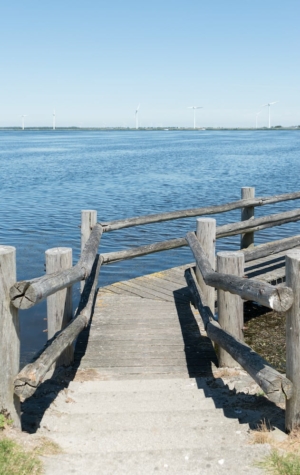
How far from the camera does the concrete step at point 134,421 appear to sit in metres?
4.05

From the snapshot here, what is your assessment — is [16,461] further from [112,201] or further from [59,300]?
[112,201]

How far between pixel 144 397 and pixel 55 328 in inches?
45.8

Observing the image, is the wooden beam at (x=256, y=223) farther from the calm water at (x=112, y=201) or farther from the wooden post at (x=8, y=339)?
the wooden post at (x=8, y=339)

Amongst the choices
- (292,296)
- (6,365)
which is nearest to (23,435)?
(6,365)

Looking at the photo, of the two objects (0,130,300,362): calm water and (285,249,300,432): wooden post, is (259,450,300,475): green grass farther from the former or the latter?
(0,130,300,362): calm water

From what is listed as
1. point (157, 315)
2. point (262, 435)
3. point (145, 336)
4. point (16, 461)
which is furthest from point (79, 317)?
point (157, 315)

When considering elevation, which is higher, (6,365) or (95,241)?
(95,241)

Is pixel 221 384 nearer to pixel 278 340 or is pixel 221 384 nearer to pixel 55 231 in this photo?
pixel 278 340

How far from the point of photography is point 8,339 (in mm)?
3758

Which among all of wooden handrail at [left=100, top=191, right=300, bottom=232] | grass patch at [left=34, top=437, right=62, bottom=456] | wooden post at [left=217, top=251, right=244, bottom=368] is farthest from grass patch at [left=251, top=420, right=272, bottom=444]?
wooden handrail at [left=100, top=191, right=300, bottom=232]

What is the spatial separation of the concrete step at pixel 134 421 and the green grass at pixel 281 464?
25.2 inches

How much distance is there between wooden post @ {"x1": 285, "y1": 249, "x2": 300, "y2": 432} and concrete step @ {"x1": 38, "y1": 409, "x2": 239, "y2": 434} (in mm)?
386

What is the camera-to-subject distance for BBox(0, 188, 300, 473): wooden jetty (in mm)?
3713

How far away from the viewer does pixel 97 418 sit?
423 cm
